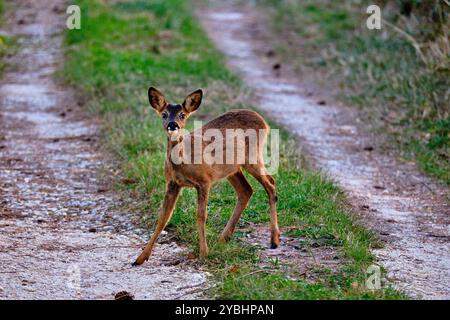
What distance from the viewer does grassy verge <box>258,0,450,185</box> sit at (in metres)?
12.0

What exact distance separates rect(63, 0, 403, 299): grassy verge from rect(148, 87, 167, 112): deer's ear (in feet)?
3.94

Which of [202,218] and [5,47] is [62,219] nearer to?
[202,218]

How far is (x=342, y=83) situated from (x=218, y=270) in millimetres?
9003

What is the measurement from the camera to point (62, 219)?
28.3 ft

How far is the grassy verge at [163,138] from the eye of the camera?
675 centimetres

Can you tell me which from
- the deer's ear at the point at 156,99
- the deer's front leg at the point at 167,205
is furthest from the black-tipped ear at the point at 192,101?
the deer's front leg at the point at 167,205

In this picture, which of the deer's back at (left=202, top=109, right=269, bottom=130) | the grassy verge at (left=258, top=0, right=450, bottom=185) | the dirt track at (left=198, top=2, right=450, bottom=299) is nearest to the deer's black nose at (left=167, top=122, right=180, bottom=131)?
the deer's back at (left=202, top=109, right=269, bottom=130)

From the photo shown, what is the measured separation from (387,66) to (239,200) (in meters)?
8.03

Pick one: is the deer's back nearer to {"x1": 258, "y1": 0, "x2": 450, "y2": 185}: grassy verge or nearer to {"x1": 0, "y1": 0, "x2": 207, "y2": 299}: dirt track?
{"x1": 0, "y1": 0, "x2": 207, "y2": 299}: dirt track

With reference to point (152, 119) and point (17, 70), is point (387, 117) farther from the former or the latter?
point (17, 70)

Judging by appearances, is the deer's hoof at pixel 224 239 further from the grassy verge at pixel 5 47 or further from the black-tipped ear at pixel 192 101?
the grassy verge at pixel 5 47

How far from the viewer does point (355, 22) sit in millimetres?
18875

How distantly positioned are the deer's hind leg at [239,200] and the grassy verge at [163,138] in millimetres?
136

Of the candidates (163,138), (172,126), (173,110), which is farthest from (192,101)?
(163,138)
